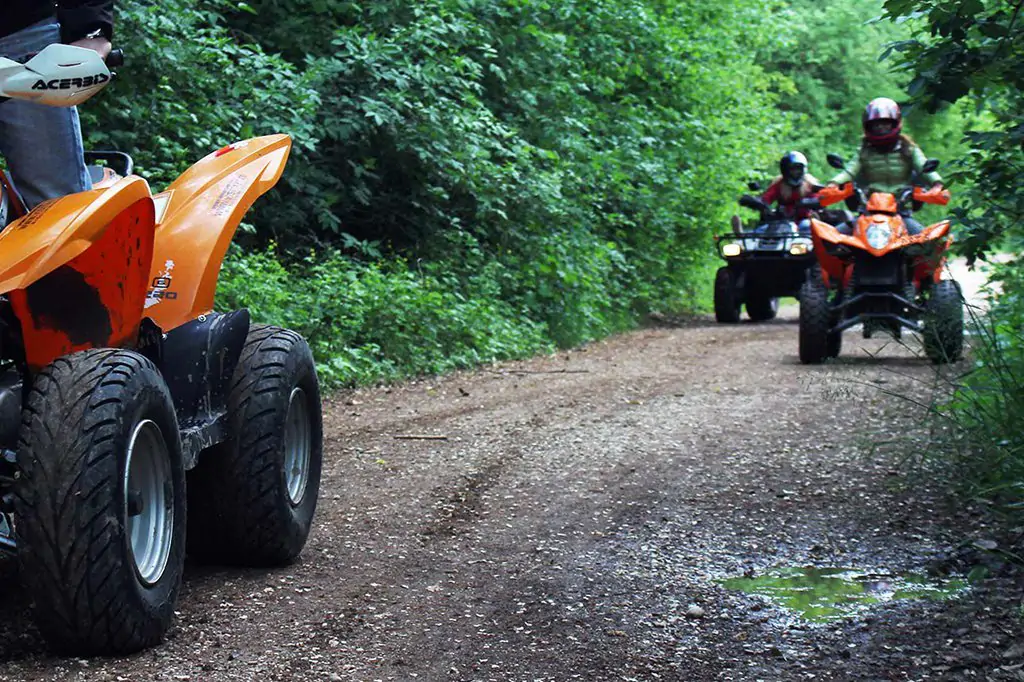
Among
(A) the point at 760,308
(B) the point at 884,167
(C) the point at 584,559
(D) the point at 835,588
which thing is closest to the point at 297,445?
(C) the point at 584,559

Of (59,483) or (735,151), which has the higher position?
(59,483)

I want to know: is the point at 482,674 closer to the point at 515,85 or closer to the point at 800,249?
the point at 515,85

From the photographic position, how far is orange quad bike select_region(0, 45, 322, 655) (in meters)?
3.03

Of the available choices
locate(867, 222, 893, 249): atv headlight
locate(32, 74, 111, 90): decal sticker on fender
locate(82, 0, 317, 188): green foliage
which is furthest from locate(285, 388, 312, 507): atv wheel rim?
locate(867, 222, 893, 249): atv headlight

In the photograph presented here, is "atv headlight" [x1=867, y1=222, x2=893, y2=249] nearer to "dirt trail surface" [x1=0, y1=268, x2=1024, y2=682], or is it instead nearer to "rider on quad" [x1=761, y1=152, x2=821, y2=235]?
"dirt trail surface" [x1=0, y1=268, x2=1024, y2=682]

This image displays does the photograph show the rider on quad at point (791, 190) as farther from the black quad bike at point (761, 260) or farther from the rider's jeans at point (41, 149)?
the rider's jeans at point (41, 149)

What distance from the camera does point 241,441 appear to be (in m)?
4.14

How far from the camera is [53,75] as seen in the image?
267 centimetres

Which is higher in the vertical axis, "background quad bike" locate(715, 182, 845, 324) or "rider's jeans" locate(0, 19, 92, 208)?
"rider's jeans" locate(0, 19, 92, 208)

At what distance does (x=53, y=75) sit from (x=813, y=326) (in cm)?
889

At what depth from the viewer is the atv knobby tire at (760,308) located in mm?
18094

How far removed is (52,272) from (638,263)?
49.7 feet

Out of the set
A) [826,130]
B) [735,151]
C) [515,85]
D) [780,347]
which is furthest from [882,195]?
[826,130]

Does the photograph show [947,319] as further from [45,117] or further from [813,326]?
[45,117]
